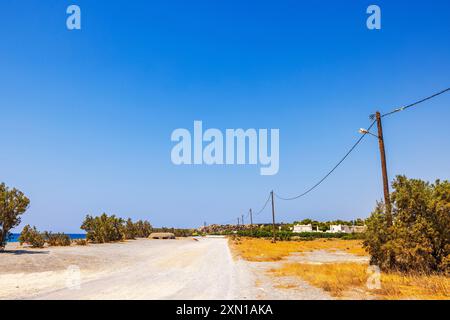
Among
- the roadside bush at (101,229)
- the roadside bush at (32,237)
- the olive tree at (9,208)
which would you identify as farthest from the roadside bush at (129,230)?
the olive tree at (9,208)

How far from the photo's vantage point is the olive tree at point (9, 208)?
28.4 metres

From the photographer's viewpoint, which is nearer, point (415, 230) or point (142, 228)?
point (415, 230)

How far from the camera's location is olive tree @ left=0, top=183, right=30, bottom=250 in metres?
28.4

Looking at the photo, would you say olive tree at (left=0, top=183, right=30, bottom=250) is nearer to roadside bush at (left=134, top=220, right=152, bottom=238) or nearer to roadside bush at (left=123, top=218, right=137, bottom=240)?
roadside bush at (left=123, top=218, right=137, bottom=240)

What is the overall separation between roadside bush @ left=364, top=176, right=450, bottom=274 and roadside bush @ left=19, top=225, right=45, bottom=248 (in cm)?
3497

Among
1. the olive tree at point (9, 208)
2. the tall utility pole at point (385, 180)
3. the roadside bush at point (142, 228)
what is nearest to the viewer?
the tall utility pole at point (385, 180)

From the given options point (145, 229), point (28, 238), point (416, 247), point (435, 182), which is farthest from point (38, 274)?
point (145, 229)

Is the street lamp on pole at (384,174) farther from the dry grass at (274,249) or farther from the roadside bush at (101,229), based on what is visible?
the roadside bush at (101,229)

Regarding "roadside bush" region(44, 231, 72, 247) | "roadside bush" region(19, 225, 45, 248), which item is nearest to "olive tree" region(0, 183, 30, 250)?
"roadside bush" region(19, 225, 45, 248)

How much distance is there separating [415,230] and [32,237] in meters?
38.2

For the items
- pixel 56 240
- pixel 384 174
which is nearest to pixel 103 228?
pixel 56 240

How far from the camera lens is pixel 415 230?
55.9 feet

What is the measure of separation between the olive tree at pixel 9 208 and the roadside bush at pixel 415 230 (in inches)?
1053

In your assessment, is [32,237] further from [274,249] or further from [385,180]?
[385,180]
